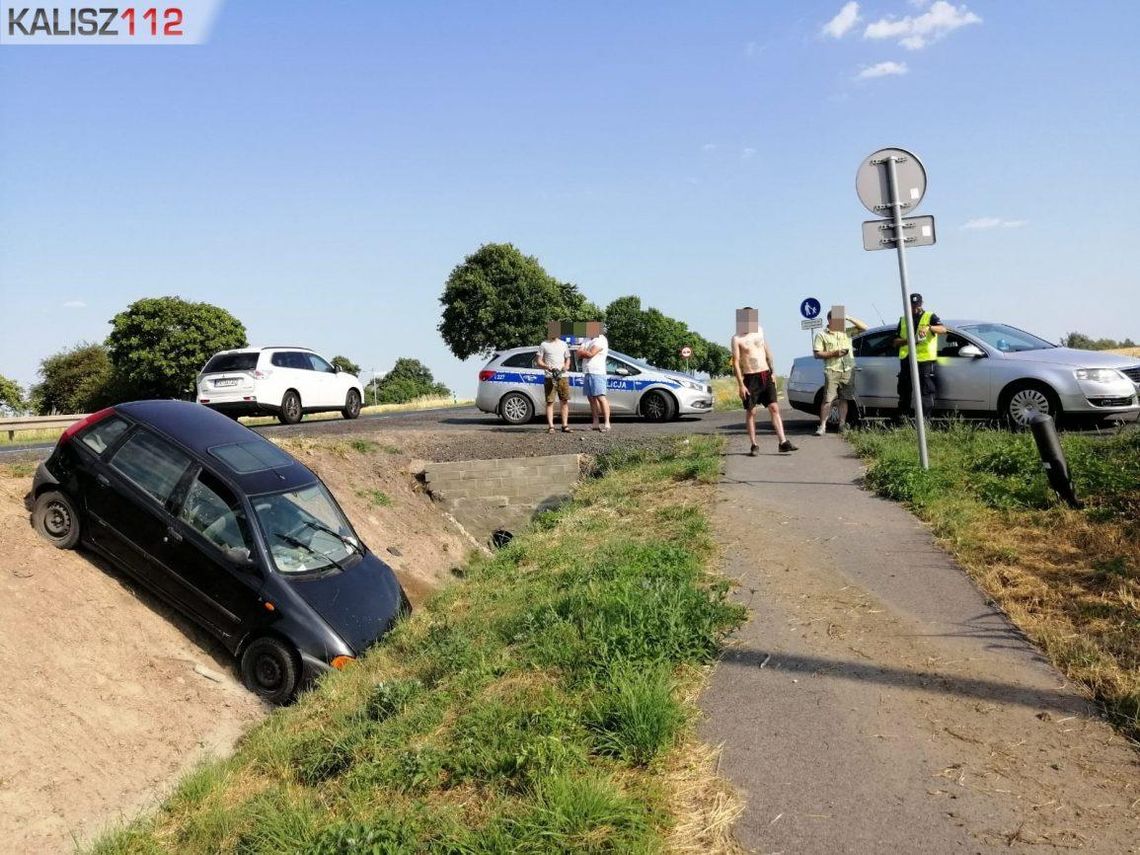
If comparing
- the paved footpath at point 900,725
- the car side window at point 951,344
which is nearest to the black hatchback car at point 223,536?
the paved footpath at point 900,725

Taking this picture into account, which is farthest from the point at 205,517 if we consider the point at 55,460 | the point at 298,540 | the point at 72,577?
the point at 55,460

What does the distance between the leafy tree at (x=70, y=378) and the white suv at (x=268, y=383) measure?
4516cm

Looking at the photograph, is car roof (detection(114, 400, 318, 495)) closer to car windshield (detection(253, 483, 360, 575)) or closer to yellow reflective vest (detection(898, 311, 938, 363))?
car windshield (detection(253, 483, 360, 575))

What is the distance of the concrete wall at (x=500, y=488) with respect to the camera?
13.5 m

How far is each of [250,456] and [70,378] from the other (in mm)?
59636

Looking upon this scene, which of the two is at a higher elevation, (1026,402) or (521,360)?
(521,360)

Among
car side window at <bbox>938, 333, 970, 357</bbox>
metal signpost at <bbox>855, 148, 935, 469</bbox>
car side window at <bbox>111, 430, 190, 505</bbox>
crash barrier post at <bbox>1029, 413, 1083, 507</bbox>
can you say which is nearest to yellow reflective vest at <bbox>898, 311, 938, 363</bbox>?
car side window at <bbox>938, 333, 970, 357</bbox>

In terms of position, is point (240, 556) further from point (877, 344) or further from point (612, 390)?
point (612, 390)

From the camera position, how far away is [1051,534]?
20.2ft

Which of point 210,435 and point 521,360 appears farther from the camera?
point 521,360

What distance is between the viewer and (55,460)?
8.70 meters

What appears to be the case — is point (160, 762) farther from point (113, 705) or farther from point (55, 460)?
point (55, 460)

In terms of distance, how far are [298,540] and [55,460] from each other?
2707 millimetres

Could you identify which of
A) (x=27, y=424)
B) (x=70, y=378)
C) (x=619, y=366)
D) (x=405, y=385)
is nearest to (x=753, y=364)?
(x=619, y=366)
